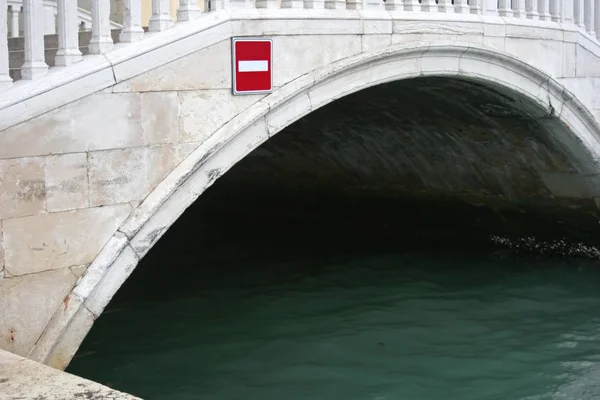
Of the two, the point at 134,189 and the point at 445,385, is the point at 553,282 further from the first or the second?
the point at 134,189

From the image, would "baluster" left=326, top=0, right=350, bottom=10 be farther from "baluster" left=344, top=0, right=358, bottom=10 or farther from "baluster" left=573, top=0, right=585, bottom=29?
"baluster" left=573, top=0, right=585, bottom=29

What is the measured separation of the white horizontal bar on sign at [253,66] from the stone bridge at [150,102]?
0.21ft

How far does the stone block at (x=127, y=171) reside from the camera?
358 centimetres

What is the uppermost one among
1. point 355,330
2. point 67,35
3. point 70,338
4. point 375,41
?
point 375,41

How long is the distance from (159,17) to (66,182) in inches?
31.2

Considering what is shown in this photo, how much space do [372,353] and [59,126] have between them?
91.5 inches

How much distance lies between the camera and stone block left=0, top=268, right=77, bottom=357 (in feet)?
11.0

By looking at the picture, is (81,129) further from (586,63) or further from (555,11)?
(586,63)

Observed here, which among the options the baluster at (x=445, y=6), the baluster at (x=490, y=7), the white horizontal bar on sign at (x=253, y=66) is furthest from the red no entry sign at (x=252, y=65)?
the baluster at (x=490, y=7)

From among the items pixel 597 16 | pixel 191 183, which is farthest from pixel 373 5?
pixel 597 16

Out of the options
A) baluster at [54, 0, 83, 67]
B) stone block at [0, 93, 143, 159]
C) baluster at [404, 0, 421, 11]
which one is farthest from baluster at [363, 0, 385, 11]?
baluster at [54, 0, 83, 67]

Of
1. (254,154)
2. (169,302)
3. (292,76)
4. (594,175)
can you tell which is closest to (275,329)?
Result: (169,302)

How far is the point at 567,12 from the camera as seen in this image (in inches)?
251

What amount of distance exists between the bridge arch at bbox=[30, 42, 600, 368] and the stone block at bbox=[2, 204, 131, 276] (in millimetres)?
53
